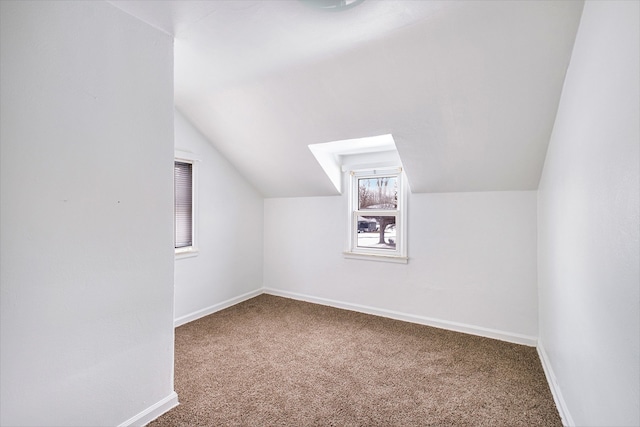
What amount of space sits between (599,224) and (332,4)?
1.64 m

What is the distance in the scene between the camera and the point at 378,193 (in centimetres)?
376

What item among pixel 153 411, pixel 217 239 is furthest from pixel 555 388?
pixel 217 239

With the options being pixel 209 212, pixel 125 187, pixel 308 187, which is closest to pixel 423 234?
pixel 308 187

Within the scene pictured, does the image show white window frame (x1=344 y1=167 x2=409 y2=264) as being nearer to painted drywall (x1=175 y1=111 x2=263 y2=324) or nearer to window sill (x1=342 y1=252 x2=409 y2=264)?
window sill (x1=342 y1=252 x2=409 y2=264)

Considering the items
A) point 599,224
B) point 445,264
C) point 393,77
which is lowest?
point 445,264

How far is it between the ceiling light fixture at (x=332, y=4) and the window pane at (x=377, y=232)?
2.44m

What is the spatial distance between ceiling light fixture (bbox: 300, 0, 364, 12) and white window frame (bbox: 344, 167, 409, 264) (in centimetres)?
205

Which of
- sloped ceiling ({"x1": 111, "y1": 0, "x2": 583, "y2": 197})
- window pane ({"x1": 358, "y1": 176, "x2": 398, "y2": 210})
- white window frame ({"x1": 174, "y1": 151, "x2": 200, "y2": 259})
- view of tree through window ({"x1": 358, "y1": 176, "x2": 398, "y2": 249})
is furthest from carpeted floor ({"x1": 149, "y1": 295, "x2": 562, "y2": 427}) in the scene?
sloped ceiling ({"x1": 111, "y1": 0, "x2": 583, "y2": 197})

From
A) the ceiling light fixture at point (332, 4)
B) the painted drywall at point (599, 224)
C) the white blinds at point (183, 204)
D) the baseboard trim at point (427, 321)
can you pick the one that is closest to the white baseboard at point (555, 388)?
the painted drywall at point (599, 224)

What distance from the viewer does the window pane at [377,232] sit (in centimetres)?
367

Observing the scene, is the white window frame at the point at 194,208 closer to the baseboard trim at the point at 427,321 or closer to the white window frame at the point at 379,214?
the baseboard trim at the point at 427,321

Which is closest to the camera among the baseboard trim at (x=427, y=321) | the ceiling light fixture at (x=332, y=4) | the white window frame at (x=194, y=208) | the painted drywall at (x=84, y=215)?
the painted drywall at (x=84, y=215)

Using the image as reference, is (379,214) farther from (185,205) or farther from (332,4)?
(332,4)

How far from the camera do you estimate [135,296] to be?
5.96ft
